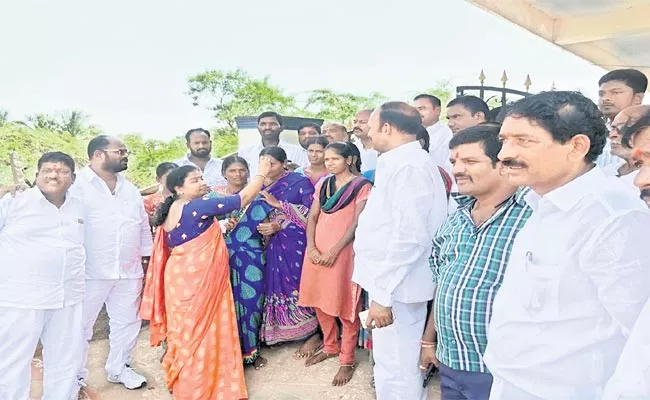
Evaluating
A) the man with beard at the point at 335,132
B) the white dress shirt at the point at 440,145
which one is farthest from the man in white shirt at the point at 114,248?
the white dress shirt at the point at 440,145

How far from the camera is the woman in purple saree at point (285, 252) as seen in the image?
3996 mm

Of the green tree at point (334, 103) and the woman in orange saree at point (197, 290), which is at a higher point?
the green tree at point (334, 103)

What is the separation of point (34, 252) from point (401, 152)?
2386 mm

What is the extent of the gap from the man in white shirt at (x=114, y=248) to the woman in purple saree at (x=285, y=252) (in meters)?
0.99

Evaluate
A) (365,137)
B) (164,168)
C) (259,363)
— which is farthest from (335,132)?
(259,363)

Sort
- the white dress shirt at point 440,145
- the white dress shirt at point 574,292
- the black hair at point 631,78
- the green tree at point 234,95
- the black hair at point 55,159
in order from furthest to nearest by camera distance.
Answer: the green tree at point 234,95
the white dress shirt at point 440,145
the black hair at point 55,159
the black hair at point 631,78
the white dress shirt at point 574,292

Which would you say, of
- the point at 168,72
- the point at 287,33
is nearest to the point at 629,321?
the point at 168,72

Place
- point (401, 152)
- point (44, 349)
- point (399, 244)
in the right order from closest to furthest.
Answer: point (399, 244) < point (401, 152) < point (44, 349)

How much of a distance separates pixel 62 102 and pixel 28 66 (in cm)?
479

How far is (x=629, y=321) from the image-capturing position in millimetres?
1225

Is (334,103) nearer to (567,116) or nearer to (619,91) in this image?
(619,91)

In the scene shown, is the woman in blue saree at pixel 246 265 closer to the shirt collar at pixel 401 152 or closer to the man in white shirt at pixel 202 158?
the man in white shirt at pixel 202 158

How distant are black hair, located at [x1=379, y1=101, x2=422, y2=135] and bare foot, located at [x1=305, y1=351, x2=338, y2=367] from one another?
2105mm

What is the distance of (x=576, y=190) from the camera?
1.36 metres
